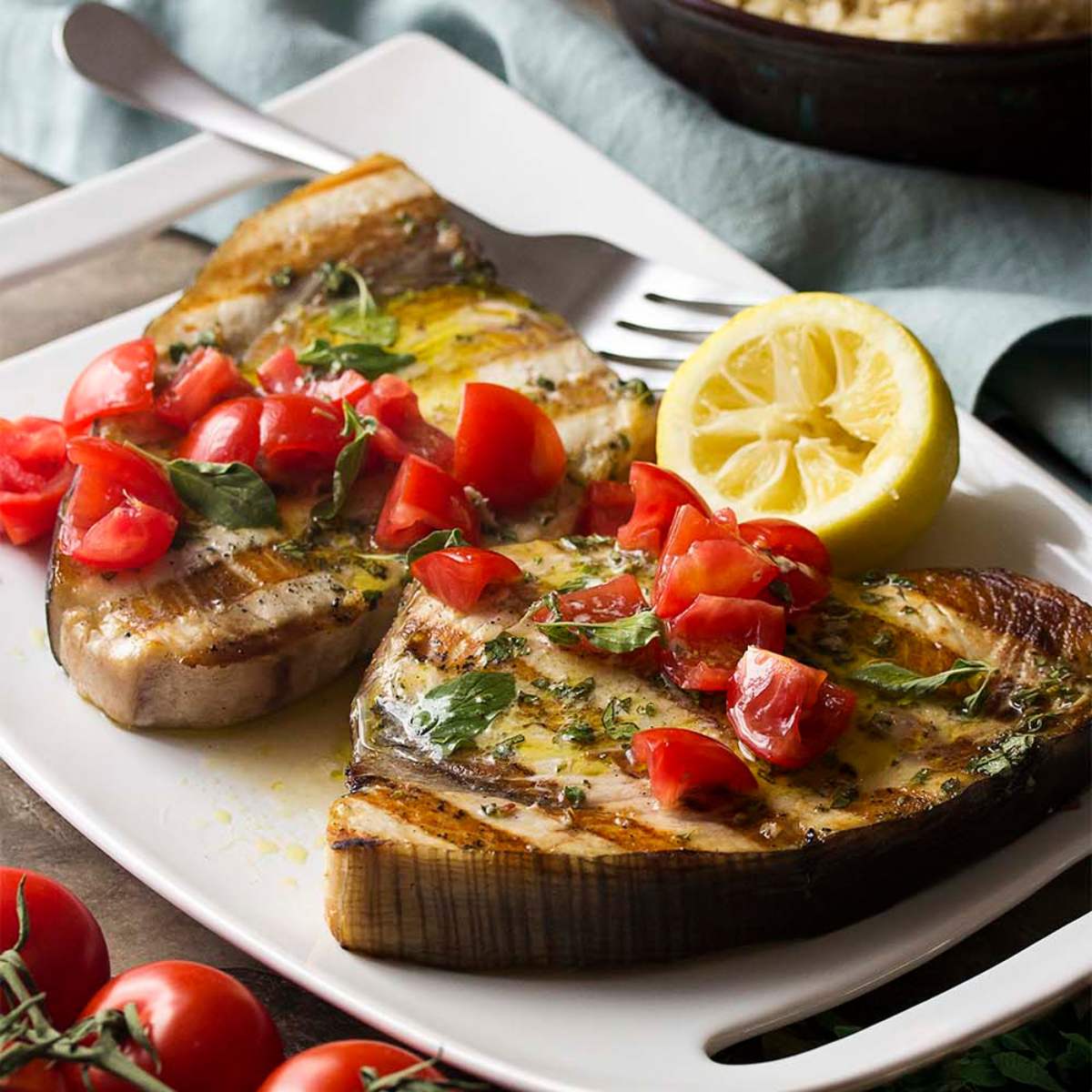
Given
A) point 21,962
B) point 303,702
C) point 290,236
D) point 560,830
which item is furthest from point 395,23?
point 21,962

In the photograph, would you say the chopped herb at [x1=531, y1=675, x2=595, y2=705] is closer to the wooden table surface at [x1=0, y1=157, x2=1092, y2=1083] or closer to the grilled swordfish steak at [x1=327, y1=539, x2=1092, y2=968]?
the grilled swordfish steak at [x1=327, y1=539, x2=1092, y2=968]

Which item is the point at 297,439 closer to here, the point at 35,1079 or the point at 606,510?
the point at 606,510

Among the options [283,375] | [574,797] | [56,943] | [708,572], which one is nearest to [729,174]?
[283,375]

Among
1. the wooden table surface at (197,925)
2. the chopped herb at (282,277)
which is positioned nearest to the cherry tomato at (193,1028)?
the wooden table surface at (197,925)

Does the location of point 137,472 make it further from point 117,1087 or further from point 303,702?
point 117,1087

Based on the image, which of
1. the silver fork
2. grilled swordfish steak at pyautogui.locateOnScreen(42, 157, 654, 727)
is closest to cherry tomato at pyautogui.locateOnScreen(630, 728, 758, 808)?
grilled swordfish steak at pyautogui.locateOnScreen(42, 157, 654, 727)

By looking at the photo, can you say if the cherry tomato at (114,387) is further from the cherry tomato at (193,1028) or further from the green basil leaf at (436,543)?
the cherry tomato at (193,1028)
